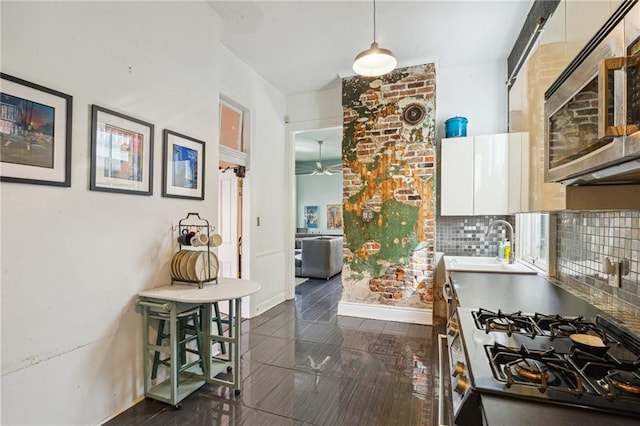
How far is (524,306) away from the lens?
1.67m

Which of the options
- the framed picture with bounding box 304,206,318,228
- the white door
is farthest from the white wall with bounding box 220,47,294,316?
the framed picture with bounding box 304,206,318,228

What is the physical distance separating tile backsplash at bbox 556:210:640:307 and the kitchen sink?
1.42ft

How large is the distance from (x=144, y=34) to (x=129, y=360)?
2257mm

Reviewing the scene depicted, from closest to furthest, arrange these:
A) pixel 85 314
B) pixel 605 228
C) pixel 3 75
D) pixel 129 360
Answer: pixel 3 75 → pixel 605 228 → pixel 85 314 → pixel 129 360

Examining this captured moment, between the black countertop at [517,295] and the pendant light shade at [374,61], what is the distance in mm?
1743

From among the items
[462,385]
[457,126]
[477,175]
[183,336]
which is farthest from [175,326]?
[457,126]

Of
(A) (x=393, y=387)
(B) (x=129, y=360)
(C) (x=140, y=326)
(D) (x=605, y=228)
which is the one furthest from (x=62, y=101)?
Answer: (D) (x=605, y=228)

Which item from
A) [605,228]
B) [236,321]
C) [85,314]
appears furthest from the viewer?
[236,321]

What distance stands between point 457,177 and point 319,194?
6.58 m

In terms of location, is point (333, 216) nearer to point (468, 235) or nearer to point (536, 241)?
point (468, 235)

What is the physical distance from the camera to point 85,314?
6.07 feet

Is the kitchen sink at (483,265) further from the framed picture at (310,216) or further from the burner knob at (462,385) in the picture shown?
the framed picture at (310,216)

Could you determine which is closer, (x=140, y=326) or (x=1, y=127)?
(x=1, y=127)

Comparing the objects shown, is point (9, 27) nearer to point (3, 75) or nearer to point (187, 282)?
point (3, 75)
